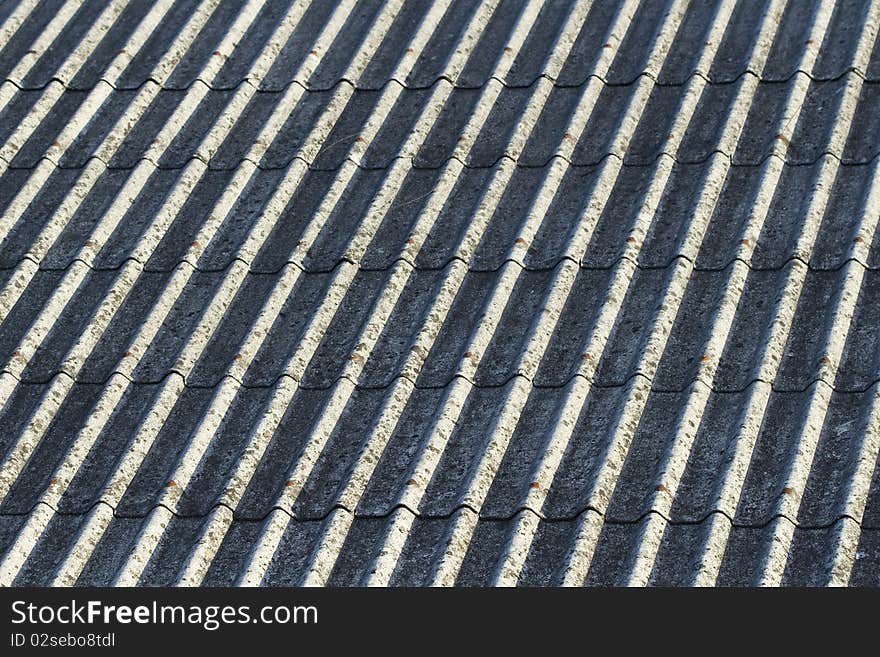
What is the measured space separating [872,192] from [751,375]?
3.62ft

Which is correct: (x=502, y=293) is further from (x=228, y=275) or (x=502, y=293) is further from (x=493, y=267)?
(x=228, y=275)

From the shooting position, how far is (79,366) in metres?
4.88

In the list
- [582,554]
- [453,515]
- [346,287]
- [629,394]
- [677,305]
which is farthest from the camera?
[346,287]

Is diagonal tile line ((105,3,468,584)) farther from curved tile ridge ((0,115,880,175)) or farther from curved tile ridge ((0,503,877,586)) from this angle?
curved tile ridge ((0,115,880,175))

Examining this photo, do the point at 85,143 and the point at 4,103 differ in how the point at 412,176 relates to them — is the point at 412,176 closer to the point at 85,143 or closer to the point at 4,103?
the point at 85,143

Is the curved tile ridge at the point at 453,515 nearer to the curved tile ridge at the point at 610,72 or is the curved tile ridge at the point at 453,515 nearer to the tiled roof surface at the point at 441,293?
the tiled roof surface at the point at 441,293

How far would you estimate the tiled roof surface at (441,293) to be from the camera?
4.21m

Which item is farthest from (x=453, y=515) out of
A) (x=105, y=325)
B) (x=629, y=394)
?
(x=105, y=325)

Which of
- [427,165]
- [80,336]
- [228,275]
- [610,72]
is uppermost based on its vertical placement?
[610,72]

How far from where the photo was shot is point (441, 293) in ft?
16.5

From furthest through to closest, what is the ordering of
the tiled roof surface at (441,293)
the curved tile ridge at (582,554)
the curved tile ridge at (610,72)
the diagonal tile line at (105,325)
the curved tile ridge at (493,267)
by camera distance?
the curved tile ridge at (610,72)
the curved tile ridge at (493,267)
the diagonal tile line at (105,325)
the tiled roof surface at (441,293)
the curved tile ridge at (582,554)

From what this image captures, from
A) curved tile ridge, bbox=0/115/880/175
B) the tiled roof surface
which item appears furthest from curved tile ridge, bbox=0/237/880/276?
curved tile ridge, bbox=0/115/880/175

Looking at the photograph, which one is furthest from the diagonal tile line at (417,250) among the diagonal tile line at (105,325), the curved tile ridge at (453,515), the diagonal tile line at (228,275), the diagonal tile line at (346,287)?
the diagonal tile line at (105,325)

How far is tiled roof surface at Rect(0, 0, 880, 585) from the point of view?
4211 mm
